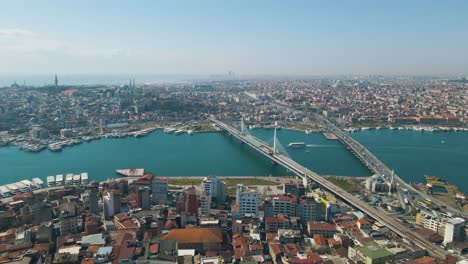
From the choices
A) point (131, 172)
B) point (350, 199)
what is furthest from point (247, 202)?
point (131, 172)

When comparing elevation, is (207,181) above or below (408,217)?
above

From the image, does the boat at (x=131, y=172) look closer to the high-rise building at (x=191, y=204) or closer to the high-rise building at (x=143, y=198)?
the high-rise building at (x=143, y=198)

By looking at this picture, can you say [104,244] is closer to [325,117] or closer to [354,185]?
[354,185]

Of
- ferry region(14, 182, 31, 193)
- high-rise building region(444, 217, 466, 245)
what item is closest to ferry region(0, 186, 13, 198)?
ferry region(14, 182, 31, 193)

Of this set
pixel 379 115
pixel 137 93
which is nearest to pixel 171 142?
pixel 379 115

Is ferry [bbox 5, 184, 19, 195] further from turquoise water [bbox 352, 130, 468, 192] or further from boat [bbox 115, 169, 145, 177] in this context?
turquoise water [bbox 352, 130, 468, 192]

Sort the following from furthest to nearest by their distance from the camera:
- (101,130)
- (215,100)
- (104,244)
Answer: (215,100), (101,130), (104,244)

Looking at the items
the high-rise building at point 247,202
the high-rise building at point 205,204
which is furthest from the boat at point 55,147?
the high-rise building at point 247,202
